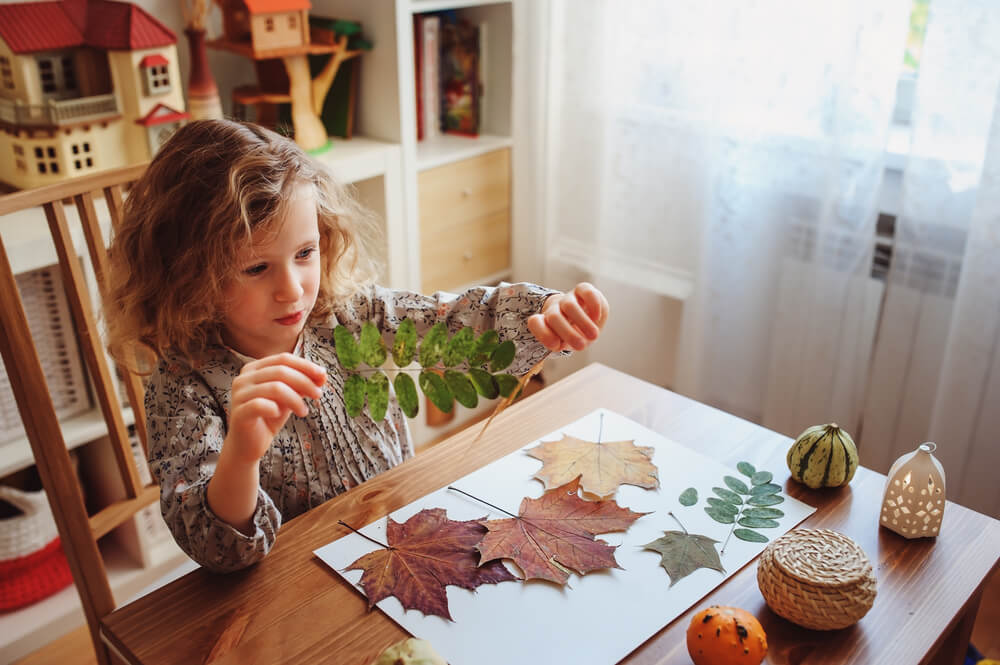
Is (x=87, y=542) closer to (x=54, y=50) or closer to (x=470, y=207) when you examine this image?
(x=54, y=50)

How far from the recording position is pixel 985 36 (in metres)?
1.55

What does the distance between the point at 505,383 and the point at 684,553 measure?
25cm

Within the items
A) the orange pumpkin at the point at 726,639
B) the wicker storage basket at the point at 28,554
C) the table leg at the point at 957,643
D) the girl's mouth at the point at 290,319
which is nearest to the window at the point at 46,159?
the wicker storage basket at the point at 28,554

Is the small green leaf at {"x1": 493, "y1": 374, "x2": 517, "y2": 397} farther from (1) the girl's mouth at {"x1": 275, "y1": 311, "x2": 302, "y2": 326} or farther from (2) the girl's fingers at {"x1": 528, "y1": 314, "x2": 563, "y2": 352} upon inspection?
(1) the girl's mouth at {"x1": 275, "y1": 311, "x2": 302, "y2": 326}

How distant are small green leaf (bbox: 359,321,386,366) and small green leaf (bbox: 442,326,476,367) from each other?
64 mm

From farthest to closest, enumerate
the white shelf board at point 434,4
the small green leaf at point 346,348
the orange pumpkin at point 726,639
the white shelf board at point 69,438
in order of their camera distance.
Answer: the white shelf board at point 434,4, the white shelf board at point 69,438, the small green leaf at point 346,348, the orange pumpkin at point 726,639

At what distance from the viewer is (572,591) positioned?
84 cm

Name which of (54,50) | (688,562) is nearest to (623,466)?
(688,562)

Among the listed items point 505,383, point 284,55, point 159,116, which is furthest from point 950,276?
point 159,116

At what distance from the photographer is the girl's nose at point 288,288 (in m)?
0.92

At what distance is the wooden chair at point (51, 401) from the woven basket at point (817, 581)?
0.65m

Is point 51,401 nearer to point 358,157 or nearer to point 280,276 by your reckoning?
point 280,276

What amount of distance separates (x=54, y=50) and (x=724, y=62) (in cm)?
129

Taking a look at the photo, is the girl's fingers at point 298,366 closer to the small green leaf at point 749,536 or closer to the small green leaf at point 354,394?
the small green leaf at point 354,394
